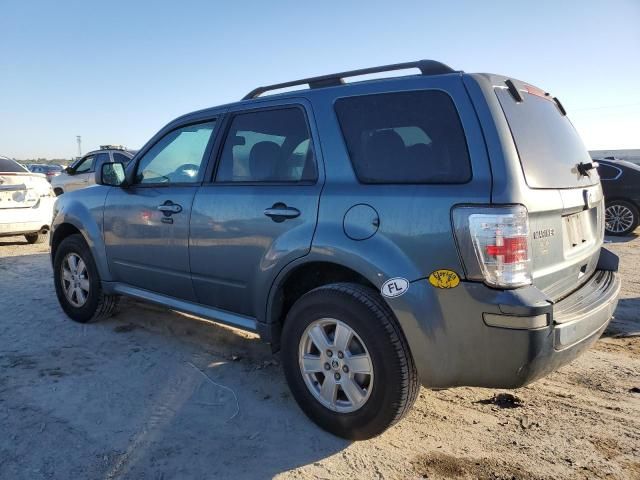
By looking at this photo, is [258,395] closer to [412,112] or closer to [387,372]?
[387,372]

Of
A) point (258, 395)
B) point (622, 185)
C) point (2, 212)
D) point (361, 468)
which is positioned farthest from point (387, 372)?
point (622, 185)

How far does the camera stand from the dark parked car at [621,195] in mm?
9773

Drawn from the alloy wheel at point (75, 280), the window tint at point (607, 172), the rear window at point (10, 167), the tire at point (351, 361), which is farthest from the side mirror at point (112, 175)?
the window tint at point (607, 172)

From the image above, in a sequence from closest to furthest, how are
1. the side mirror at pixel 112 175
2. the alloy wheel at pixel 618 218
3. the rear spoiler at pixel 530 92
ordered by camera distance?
the rear spoiler at pixel 530 92 < the side mirror at pixel 112 175 < the alloy wheel at pixel 618 218

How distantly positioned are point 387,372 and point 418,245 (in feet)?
2.19

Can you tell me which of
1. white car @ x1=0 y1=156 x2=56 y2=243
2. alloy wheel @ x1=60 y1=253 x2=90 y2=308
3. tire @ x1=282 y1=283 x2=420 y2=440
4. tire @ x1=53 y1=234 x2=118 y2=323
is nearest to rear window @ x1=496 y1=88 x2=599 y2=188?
tire @ x1=282 y1=283 x2=420 y2=440

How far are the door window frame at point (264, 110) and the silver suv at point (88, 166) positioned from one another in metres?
10.9

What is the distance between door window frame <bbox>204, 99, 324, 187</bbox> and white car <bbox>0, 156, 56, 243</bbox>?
237 inches

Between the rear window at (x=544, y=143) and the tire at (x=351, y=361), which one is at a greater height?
the rear window at (x=544, y=143)

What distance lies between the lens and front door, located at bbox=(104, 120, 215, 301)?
3.70 meters

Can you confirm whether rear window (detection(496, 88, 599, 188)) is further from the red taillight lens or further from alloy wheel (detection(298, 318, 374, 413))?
alloy wheel (detection(298, 318, 374, 413))

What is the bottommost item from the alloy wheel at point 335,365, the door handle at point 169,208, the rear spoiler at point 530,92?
the alloy wheel at point 335,365

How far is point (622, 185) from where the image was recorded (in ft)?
32.4

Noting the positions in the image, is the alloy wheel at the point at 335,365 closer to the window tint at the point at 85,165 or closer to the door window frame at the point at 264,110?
the door window frame at the point at 264,110
